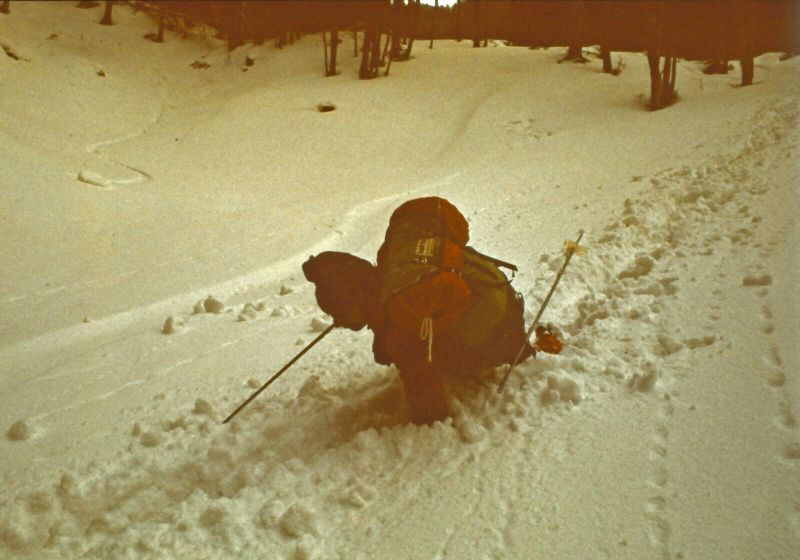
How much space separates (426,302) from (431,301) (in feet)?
0.06

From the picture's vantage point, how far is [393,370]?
3213 mm

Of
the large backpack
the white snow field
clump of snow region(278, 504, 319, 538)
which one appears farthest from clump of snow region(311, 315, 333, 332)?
clump of snow region(278, 504, 319, 538)

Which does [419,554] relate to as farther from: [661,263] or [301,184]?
[301,184]

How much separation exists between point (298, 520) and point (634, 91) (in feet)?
40.4

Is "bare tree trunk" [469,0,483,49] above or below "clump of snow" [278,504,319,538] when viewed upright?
above

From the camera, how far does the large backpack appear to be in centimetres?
229

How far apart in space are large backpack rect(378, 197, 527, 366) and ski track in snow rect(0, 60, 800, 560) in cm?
28

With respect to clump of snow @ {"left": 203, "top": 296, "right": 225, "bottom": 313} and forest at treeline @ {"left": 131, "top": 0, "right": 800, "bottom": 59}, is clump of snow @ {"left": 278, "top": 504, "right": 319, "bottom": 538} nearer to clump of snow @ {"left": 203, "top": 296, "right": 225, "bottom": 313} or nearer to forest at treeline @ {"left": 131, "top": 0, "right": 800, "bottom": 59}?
clump of snow @ {"left": 203, "top": 296, "right": 225, "bottom": 313}

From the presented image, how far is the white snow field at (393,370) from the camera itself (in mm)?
2066

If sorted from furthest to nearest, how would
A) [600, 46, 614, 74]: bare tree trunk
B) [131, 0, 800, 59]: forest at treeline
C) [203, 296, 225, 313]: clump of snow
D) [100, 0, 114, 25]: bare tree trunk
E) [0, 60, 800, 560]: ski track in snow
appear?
[100, 0, 114, 25]: bare tree trunk → [131, 0, 800, 59]: forest at treeline → [600, 46, 614, 74]: bare tree trunk → [203, 296, 225, 313]: clump of snow → [0, 60, 800, 560]: ski track in snow

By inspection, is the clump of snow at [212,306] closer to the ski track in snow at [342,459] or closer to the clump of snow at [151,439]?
the ski track in snow at [342,459]

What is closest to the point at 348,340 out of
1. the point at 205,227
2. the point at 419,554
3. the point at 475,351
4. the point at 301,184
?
the point at 475,351

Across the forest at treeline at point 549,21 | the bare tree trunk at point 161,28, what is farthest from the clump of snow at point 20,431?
the bare tree trunk at point 161,28

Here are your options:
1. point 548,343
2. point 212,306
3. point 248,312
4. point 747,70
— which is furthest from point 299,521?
point 747,70
